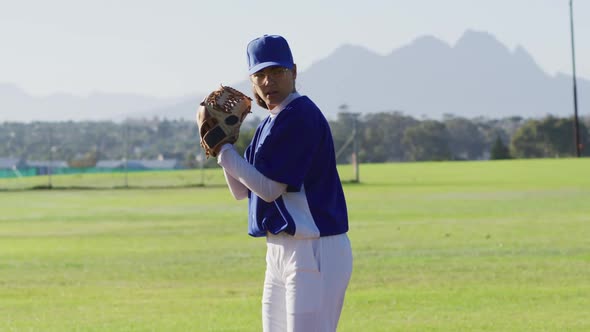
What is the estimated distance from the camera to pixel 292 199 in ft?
18.0

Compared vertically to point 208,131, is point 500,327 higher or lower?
lower

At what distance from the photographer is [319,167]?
18.0 ft

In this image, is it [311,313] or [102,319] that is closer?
[311,313]

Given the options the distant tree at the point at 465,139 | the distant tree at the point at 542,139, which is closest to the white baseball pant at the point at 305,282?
the distant tree at the point at 465,139

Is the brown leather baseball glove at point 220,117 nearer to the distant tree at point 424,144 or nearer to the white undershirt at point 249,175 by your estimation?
the white undershirt at point 249,175

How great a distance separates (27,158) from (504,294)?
58.4 meters

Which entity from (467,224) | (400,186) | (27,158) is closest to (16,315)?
(467,224)

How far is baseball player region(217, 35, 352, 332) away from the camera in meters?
5.39

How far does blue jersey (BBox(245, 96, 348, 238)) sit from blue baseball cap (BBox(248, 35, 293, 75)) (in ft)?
0.60

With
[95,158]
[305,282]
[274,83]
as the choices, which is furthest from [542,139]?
[305,282]

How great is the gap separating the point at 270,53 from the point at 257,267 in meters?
11.8

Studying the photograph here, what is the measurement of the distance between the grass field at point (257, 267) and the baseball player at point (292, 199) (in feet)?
18.2

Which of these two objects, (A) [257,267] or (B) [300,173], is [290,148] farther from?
(A) [257,267]

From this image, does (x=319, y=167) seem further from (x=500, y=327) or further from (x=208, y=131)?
(x=500, y=327)
